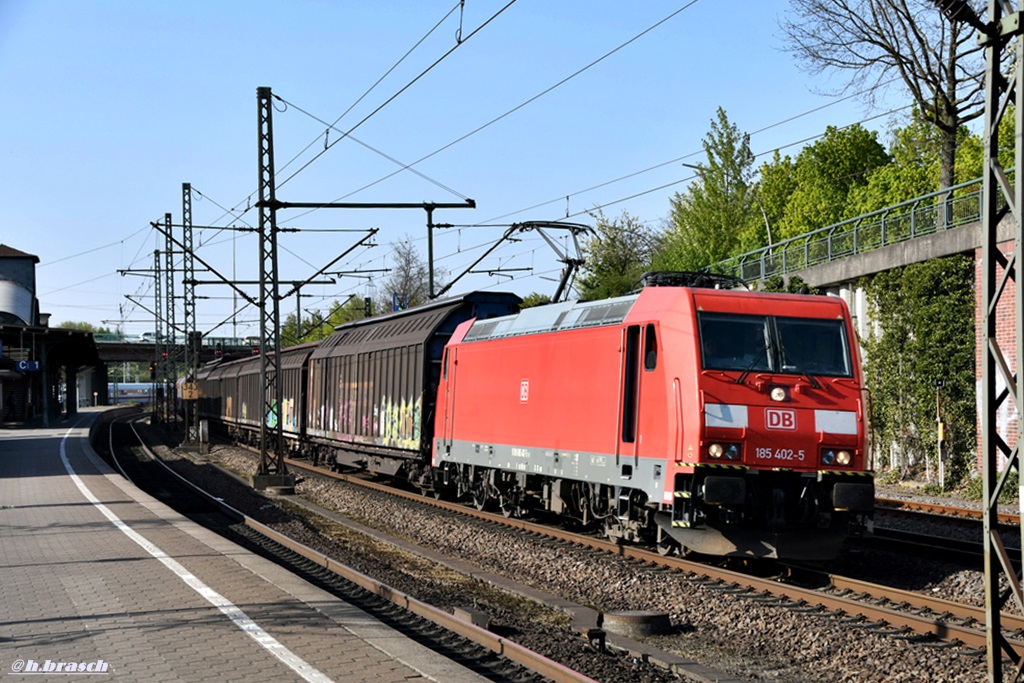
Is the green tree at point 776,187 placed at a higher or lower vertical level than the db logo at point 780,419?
higher

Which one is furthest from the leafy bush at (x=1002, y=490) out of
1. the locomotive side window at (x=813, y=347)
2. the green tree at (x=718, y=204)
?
the green tree at (x=718, y=204)

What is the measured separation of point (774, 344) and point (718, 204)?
49.8m

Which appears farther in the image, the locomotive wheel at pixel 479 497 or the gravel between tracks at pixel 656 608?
the locomotive wheel at pixel 479 497

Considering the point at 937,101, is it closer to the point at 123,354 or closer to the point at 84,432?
the point at 84,432

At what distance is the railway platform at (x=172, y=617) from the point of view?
25.0 feet

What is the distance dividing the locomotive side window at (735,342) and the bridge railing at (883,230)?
8.75 meters

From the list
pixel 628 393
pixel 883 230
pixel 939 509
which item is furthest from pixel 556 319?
pixel 883 230

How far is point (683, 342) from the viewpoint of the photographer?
40.7 ft

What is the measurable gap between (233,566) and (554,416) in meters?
5.27

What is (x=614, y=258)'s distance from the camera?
49.1 m

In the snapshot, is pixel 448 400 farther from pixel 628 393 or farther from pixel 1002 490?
pixel 1002 490

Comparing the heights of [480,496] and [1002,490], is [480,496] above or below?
below

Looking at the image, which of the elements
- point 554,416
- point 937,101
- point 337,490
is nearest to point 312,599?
point 554,416

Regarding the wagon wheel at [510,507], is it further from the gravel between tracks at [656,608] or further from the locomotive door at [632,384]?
the locomotive door at [632,384]
